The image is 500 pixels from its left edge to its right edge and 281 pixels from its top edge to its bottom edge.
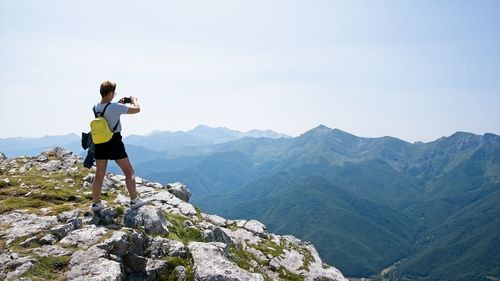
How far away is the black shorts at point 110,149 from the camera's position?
16500 millimetres

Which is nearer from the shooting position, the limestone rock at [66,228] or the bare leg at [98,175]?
the limestone rock at [66,228]

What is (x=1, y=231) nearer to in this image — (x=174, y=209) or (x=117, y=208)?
(x=117, y=208)

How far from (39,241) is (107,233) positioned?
8.68ft

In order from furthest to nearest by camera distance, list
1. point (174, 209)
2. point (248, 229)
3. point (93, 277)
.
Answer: point (248, 229) → point (174, 209) → point (93, 277)

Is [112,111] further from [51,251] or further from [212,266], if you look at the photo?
[212,266]

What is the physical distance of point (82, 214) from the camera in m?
17.6

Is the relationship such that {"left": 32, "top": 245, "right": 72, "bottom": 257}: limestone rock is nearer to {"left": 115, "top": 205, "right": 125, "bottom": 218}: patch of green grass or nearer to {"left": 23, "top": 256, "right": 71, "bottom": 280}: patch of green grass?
{"left": 23, "top": 256, "right": 71, "bottom": 280}: patch of green grass

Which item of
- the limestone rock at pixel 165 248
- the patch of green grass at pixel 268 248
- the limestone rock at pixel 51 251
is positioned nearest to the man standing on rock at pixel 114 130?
the limestone rock at pixel 51 251

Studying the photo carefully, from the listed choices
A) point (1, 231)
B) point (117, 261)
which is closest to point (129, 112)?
point (117, 261)

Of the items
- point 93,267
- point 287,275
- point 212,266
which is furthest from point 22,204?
point 287,275

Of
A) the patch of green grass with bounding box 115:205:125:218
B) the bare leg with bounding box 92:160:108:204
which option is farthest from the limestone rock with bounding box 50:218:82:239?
the patch of green grass with bounding box 115:205:125:218

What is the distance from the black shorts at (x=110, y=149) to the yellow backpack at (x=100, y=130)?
313mm

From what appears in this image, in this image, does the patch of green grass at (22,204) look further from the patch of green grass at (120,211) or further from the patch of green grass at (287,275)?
the patch of green grass at (287,275)

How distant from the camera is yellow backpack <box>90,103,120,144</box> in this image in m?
16.0
